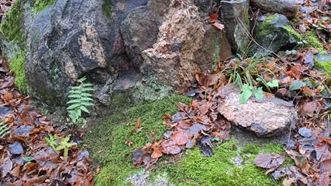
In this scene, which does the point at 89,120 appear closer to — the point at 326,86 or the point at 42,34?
the point at 42,34

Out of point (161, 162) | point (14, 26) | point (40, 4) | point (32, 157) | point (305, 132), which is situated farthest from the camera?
point (14, 26)

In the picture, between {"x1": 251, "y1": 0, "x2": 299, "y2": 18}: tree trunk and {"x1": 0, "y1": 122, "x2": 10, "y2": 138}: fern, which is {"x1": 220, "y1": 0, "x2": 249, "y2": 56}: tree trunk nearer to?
{"x1": 251, "y1": 0, "x2": 299, "y2": 18}: tree trunk

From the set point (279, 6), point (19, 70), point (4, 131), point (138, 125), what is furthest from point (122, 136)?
point (279, 6)

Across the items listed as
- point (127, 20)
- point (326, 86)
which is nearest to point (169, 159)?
point (127, 20)

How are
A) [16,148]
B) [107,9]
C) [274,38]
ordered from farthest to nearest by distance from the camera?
[274,38] < [107,9] < [16,148]

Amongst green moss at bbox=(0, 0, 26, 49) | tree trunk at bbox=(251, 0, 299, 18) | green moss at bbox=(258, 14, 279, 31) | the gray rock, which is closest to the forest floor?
the gray rock

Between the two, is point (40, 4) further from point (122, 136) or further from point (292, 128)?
point (292, 128)

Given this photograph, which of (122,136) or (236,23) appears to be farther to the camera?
(236,23)
